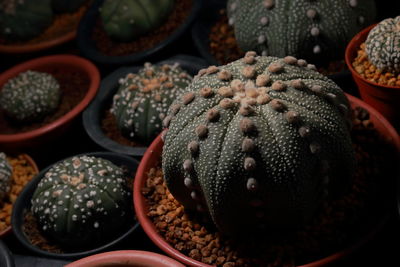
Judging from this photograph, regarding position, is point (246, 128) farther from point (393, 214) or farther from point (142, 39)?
point (142, 39)

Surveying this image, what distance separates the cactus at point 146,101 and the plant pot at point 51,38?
712 mm

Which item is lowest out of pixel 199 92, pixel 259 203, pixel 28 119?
pixel 28 119

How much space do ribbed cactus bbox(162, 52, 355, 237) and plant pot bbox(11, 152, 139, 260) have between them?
0.36 m

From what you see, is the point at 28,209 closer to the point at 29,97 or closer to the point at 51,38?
the point at 29,97

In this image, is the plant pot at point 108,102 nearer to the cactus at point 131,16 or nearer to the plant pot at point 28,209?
the plant pot at point 28,209

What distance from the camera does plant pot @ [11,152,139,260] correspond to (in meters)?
1.68

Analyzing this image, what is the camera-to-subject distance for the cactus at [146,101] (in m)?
1.99

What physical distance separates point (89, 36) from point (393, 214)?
1.69 m

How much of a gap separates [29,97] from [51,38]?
0.60 m

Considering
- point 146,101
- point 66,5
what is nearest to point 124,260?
point 146,101

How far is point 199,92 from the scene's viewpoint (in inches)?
56.6

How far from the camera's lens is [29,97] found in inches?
89.1

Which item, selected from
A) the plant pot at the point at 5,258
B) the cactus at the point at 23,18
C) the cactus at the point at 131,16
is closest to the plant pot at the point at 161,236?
the plant pot at the point at 5,258

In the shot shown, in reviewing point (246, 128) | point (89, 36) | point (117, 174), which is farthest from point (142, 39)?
point (246, 128)
